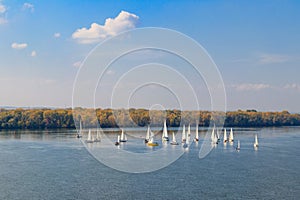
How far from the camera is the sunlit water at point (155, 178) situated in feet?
66.6

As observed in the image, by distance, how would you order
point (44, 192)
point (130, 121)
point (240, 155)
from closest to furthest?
point (44, 192) → point (240, 155) → point (130, 121)

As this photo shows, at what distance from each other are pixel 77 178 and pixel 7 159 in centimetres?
1036

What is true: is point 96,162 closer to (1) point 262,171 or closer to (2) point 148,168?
(2) point 148,168

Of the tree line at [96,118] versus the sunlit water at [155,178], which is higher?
the tree line at [96,118]

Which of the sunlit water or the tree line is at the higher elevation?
the tree line

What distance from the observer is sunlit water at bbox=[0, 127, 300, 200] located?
20297 mm

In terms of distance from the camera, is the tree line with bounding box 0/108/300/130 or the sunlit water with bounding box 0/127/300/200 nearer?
the sunlit water with bounding box 0/127/300/200

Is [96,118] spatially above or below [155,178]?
above

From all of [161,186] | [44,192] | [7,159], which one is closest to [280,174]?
[161,186]

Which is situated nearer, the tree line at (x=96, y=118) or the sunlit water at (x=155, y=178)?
the sunlit water at (x=155, y=178)

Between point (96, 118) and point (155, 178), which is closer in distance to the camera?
point (155, 178)

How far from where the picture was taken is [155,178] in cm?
2444

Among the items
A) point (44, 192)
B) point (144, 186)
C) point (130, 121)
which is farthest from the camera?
point (130, 121)

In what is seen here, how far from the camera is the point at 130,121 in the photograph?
78750mm
